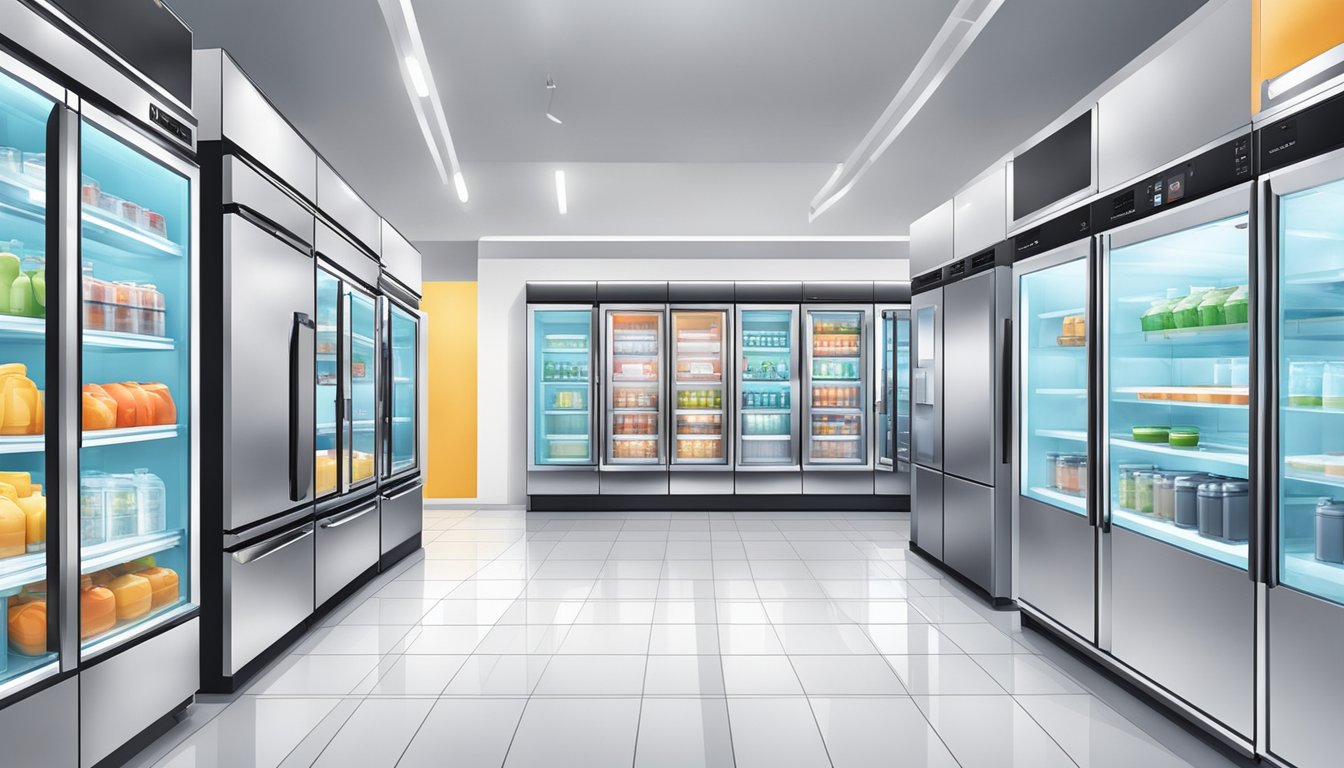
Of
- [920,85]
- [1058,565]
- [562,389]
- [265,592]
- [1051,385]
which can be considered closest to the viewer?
[265,592]

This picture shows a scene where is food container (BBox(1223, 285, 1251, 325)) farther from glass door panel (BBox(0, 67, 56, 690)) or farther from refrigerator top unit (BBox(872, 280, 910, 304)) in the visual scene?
refrigerator top unit (BBox(872, 280, 910, 304))

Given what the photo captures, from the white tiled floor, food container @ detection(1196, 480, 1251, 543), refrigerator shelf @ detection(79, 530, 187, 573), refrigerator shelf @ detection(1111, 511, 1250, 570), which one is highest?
food container @ detection(1196, 480, 1251, 543)

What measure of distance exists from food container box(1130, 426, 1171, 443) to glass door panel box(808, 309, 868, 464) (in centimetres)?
436

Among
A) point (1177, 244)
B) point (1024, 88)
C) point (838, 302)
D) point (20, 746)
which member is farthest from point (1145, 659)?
point (838, 302)

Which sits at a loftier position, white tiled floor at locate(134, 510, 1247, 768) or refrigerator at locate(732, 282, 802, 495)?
refrigerator at locate(732, 282, 802, 495)

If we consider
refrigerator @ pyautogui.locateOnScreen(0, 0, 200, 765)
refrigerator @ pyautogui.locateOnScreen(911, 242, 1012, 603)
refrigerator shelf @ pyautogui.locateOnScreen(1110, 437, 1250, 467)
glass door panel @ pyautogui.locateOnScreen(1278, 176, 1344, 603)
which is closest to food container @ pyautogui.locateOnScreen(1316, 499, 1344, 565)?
glass door panel @ pyautogui.locateOnScreen(1278, 176, 1344, 603)

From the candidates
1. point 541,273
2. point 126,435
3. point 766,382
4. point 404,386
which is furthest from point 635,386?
point 126,435

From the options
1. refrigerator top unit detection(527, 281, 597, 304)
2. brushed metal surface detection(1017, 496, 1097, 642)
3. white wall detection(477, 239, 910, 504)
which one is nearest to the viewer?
brushed metal surface detection(1017, 496, 1097, 642)

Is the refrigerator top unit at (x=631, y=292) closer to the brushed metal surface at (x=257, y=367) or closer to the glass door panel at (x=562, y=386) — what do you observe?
the glass door panel at (x=562, y=386)

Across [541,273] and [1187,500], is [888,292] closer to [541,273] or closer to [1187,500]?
[541,273]

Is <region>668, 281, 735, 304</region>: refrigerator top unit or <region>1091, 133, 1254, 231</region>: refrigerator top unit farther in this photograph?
<region>668, 281, 735, 304</region>: refrigerator top unit

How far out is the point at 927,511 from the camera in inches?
185

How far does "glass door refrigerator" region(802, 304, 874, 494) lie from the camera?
7.03 m

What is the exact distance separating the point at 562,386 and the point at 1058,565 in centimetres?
539
